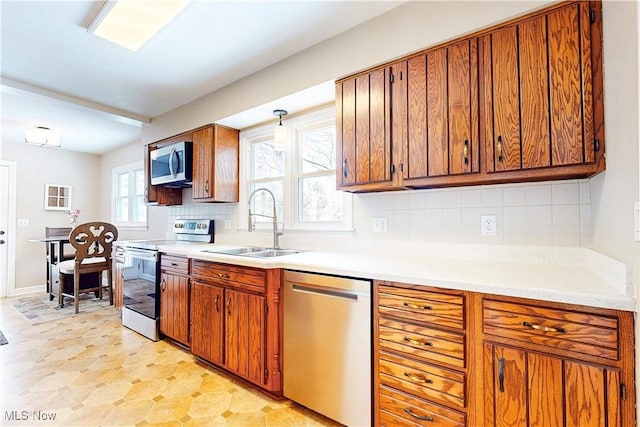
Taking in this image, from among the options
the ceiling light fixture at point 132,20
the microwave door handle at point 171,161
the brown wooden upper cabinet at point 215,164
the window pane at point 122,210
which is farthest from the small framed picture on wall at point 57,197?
the ceiling light fixture at point 132,20

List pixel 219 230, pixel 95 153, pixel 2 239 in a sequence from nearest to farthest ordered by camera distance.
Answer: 1. pixel 219 230
2. pixel 2 239
3. pixel 95 153

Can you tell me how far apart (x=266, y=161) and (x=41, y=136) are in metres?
3.24

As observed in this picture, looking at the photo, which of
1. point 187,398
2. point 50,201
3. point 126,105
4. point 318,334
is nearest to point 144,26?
point 126,105

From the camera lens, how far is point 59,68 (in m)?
2.61

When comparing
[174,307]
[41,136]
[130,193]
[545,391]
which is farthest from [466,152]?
[130,193]

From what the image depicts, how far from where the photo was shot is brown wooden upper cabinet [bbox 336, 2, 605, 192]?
4.37ft

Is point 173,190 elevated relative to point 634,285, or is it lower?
elevated

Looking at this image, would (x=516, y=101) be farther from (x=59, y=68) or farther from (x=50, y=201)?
(x=50, y=201)

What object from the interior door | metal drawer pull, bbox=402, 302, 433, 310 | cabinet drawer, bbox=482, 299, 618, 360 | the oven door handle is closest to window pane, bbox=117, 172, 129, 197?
the interior door

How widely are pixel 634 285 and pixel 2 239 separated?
23.4 ft

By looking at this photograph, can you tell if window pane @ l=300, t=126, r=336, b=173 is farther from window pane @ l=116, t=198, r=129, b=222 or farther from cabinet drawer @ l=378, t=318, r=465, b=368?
window pane @ l=116, t=198, r=129, b=222

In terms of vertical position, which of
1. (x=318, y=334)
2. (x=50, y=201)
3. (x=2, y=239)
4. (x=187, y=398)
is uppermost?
(x=50, y=201)

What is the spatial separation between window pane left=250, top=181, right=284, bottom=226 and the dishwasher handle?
3.84 ft

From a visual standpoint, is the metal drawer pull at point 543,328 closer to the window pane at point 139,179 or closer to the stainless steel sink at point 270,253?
the stainless steel sink at point 270,253
